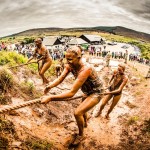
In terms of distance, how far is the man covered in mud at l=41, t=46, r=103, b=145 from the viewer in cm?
557

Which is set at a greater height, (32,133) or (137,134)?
(32,133)

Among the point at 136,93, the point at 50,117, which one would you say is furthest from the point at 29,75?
the point at 136,93

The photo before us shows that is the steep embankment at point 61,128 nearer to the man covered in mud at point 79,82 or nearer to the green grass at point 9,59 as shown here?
the man covered in mud at point 79,82

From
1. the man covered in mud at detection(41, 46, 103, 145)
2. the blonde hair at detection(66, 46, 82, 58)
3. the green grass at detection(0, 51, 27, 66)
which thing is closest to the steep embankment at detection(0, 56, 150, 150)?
the man covered in mud at detection(41, 46, 103, 145)

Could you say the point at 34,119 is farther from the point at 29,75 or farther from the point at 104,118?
the point at 29,75

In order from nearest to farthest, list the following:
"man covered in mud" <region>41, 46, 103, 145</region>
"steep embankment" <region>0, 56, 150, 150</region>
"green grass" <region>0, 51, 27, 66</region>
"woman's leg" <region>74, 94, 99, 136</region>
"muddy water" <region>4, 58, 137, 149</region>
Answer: "man covered in mud" <region>41, 46, 103, 145</region>
"woman's leg" <region>74, 94, 99, 136</region>
"steep embankment" <region>0, 56, 150, 150</region>
"muddy water" <region>4, 58, 137, 149</region>
"green grass" <region>0, 51, 27, 66</region>

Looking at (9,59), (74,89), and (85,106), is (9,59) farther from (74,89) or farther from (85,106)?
(74,89)

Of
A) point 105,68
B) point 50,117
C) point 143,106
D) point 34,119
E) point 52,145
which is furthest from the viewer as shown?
point 105,68

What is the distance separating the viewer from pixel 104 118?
10.1m

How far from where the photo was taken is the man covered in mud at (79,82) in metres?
5.57

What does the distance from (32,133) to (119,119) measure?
4.11 m

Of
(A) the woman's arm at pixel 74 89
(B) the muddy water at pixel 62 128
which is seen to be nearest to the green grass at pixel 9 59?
(B) the muddy water at pixel 62 128

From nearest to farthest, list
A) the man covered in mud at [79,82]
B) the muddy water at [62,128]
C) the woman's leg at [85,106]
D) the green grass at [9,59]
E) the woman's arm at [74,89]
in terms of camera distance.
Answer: the woman's arm at [74,89], the man covered in mud at [79,82], the woman's leg at [85,106], the muddy water at [62,128], the green grass at [9,59]

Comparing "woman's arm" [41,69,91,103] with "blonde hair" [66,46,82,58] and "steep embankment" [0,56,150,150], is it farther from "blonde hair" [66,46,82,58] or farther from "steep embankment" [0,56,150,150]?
"steep embankment" [0,56,150,150]
